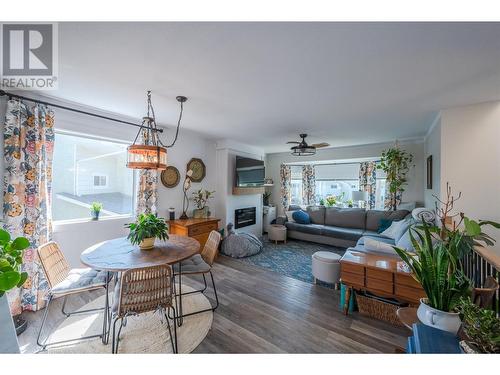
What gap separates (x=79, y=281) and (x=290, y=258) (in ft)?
10.5

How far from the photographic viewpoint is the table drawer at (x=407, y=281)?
1.89 m

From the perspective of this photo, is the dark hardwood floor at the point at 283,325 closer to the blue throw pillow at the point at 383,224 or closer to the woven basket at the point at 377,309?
the woven basket at the point at 377,309

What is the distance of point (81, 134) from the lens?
2670 millimetres

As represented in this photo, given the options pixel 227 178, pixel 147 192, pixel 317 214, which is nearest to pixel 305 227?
pixel 317 214

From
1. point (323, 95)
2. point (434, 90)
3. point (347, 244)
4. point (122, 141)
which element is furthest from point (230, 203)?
point (434, 90)

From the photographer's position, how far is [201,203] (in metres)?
4.21

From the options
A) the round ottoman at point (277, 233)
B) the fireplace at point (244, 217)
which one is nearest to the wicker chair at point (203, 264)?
the fireplace at point (244, 217)

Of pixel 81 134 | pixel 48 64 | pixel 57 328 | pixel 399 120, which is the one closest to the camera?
pixel 48 64

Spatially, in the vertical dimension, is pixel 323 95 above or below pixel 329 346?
above

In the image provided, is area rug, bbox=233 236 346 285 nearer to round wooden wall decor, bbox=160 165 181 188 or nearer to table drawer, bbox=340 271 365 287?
table drawer, bbox=340 271 365 287

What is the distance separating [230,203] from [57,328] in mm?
3237

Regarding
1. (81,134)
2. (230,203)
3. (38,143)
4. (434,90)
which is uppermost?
(434,90)

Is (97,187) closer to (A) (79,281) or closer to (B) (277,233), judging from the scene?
(A) (79,281)
